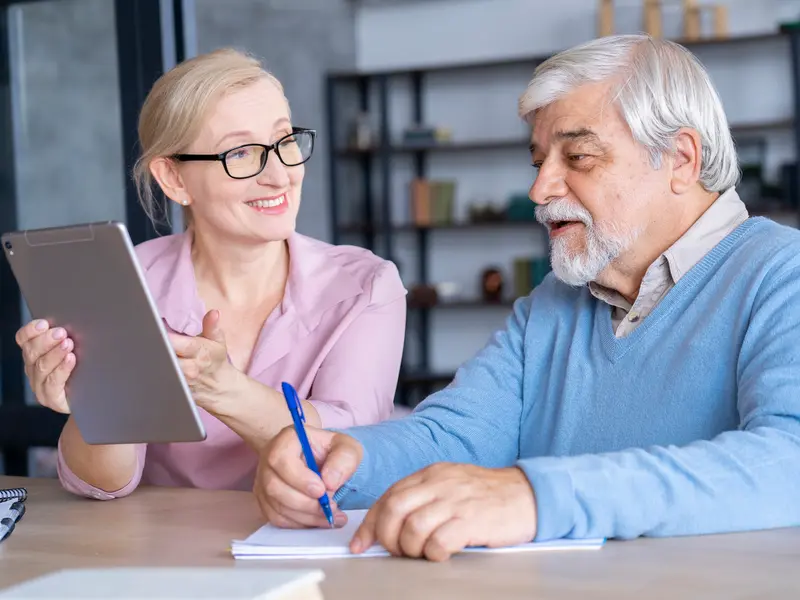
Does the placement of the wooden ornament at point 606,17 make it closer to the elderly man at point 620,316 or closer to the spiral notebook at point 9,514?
the elderly man at point 620,316

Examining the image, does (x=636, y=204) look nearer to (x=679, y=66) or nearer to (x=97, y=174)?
(x=679, y=66)

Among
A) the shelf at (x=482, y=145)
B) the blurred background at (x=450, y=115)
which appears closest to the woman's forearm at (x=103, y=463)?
the blurred background at (x=450, y=115)

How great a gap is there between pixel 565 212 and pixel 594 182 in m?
0.07

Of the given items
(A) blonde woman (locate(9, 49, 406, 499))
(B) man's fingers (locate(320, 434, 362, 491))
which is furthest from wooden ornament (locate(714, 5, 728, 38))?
(B) man's fingers (locate(320, 434, 362, 491))

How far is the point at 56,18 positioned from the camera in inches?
108

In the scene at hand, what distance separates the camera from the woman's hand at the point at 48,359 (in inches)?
56.7

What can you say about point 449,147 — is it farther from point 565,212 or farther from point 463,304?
point 565,212

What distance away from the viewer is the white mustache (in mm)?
1656

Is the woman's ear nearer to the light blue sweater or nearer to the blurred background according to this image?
the light blue sweater

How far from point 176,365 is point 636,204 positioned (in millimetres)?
749

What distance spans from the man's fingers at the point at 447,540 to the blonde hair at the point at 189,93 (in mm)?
1127

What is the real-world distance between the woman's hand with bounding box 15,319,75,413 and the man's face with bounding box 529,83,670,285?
2.39 ft

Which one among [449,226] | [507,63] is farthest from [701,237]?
[449,226]

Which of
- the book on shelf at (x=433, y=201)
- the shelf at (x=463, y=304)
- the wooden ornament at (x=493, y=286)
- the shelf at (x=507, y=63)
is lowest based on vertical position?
the shelf at (x=463, y=304)
